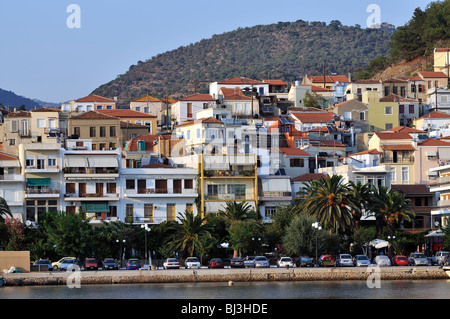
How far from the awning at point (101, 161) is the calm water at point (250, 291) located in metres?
21.9

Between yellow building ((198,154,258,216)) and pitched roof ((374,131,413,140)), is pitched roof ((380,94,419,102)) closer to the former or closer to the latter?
pitched roof ((374,131,413,140))

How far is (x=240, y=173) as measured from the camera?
84062 millimetres

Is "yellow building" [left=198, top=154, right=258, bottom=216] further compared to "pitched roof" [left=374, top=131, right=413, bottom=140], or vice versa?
"pitched roof" [left=374, top=131, right=413, bottom=140]

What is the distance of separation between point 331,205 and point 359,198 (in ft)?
9.75

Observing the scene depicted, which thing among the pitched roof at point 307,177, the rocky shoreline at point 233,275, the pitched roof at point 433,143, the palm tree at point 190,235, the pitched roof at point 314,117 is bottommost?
the rocky shoreline at point 233,275

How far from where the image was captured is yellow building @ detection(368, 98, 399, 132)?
387 feet

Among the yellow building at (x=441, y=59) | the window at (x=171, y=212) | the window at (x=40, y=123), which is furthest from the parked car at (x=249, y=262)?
the yellow building at (x=441, y=59)

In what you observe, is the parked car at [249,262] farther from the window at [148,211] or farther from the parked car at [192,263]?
the window at [148,211]

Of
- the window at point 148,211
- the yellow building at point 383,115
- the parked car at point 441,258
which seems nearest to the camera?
the parked car at point 441,258

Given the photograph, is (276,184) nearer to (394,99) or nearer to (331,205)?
(331,205)

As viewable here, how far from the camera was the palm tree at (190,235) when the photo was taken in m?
71.8

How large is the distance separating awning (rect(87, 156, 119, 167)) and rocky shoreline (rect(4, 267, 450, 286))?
64.2 ft

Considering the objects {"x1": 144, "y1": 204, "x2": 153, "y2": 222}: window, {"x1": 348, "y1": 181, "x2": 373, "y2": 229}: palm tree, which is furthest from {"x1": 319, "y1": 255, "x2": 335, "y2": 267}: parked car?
{"x1": 144, "y1": 204, "x2": 153, "y2": 222}: window
